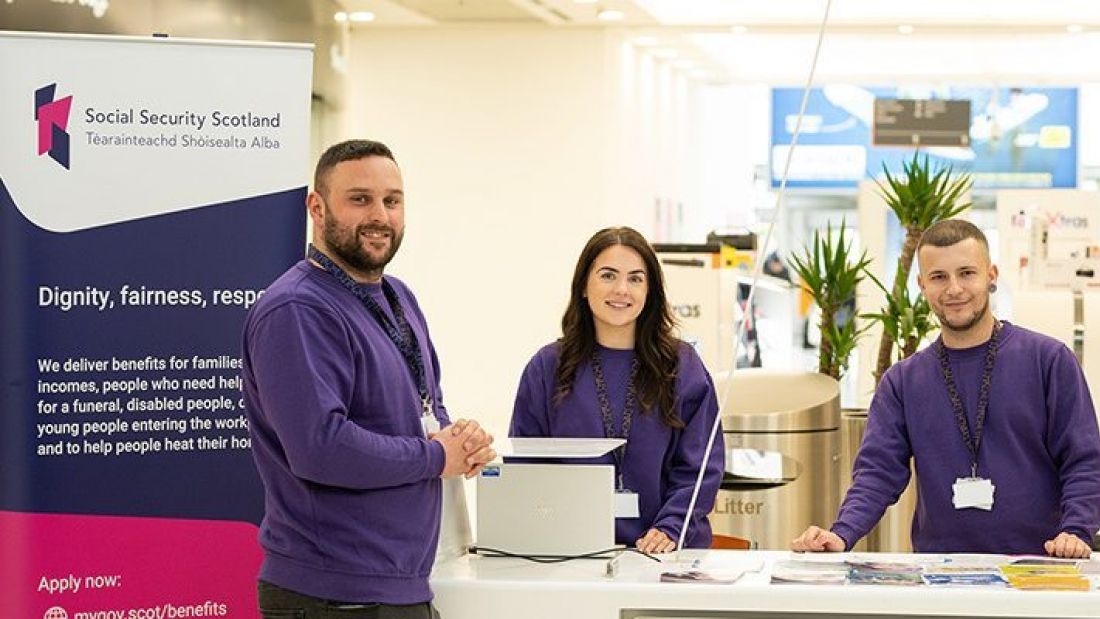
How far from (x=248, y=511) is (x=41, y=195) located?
89 centimetres

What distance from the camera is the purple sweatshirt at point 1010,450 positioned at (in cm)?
366

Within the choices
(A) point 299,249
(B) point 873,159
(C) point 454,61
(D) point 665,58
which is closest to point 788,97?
(B) point 873,159

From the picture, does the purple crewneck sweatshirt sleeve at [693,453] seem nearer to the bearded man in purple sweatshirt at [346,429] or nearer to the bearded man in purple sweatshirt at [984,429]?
the bearded man in purple sweatshirt at [984,429]

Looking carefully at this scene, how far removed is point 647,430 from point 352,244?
3.43 ft

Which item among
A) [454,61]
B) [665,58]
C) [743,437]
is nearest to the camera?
[743,437]

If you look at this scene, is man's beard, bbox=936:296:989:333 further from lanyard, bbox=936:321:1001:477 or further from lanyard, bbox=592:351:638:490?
lanyard, bbox=592:351:638:490

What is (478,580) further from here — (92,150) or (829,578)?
(92,150)

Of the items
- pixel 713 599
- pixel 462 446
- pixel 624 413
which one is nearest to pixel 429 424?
pixel 462 446

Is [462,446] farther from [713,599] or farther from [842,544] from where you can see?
[842,544]

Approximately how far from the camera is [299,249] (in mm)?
3924

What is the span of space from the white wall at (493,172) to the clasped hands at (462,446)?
25.4 ft

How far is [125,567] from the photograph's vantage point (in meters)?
3.74

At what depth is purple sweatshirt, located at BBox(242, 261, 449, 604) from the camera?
2801 millimetres

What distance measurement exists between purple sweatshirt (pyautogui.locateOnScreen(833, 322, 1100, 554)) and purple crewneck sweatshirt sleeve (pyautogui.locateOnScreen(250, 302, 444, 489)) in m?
1.32
